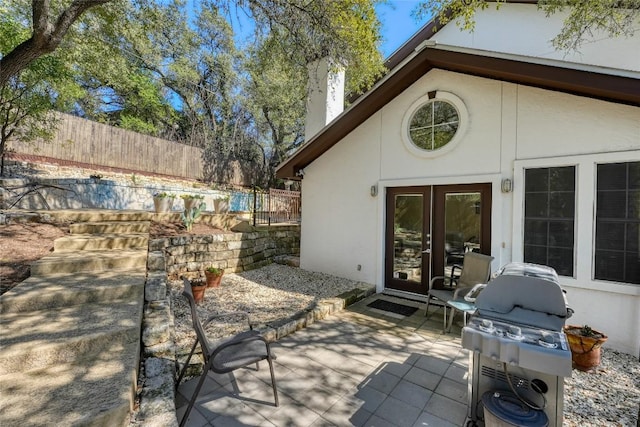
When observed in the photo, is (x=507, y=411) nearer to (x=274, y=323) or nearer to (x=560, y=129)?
(x=274, y=323)

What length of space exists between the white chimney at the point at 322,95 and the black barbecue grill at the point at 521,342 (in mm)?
5834

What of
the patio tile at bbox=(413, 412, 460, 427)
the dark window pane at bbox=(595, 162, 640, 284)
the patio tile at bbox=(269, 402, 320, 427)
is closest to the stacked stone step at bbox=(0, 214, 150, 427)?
the patio tile at bbox=(269, 402, 320, 427)

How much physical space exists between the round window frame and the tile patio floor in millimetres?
3341

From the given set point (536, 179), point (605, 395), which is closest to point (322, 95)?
point (536, 179)

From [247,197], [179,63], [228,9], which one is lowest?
[247,197]

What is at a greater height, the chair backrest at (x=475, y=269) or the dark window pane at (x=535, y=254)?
the dark window pane at (x=535, y=254)

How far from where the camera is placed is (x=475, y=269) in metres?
4.47

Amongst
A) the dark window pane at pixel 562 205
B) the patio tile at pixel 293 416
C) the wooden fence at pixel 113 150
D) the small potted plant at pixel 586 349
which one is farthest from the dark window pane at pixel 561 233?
the wooden fence at pixel 113 150

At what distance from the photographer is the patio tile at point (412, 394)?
8.61ft

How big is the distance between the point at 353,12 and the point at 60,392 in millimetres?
6520

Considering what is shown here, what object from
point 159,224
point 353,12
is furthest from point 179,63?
point 353,12

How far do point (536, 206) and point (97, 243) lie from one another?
751 cm

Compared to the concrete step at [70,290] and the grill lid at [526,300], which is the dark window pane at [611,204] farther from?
the concrete step at [70,290]

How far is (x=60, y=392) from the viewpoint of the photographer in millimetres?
1922
